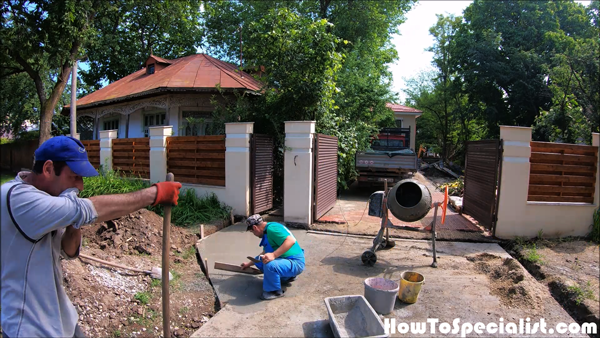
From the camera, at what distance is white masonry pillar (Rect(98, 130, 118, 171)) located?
10484 mm

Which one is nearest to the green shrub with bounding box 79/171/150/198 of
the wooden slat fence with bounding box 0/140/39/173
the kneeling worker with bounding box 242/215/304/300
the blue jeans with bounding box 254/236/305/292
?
the kneeling worker with bounding box 242/215/304/300

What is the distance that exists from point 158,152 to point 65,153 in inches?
283

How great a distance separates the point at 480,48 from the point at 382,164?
11.8 m

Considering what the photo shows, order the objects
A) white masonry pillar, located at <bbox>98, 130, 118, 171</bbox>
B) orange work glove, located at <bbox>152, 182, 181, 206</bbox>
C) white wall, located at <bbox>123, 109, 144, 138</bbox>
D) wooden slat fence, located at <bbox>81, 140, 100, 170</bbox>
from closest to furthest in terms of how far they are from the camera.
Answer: orange work glove, located at <bbox>152, 182, 181, 206</bbox>
white masonry pillar, located at <bbox>98, 130, 118, 171</bbox>
wooden slat fence, located at <bbox>81, 140, 100, 170</bbox>
white wall, located at <bbox>123, 109, 144, 138</bbox>

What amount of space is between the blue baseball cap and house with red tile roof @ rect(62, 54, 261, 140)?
8302 millimetres

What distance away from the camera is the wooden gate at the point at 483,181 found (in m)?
6.26

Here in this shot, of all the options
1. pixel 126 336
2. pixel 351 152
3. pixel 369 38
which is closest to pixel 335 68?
pixel 351 152

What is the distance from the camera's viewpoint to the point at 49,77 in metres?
20.4

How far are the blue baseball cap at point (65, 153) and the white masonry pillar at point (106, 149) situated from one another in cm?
965

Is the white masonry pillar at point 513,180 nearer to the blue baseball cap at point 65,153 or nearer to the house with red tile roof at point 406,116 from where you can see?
the blue baseball cap at point 65,153

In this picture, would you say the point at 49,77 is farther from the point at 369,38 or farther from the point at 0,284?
the point at 0,284

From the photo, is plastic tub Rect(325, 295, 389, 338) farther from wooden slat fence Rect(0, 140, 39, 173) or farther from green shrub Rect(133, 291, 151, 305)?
wooden slat fence Rect(0, 140, 39, 173)

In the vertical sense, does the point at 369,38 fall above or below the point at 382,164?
above

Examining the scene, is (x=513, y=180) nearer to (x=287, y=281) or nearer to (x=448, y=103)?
(x=287, y=281)
